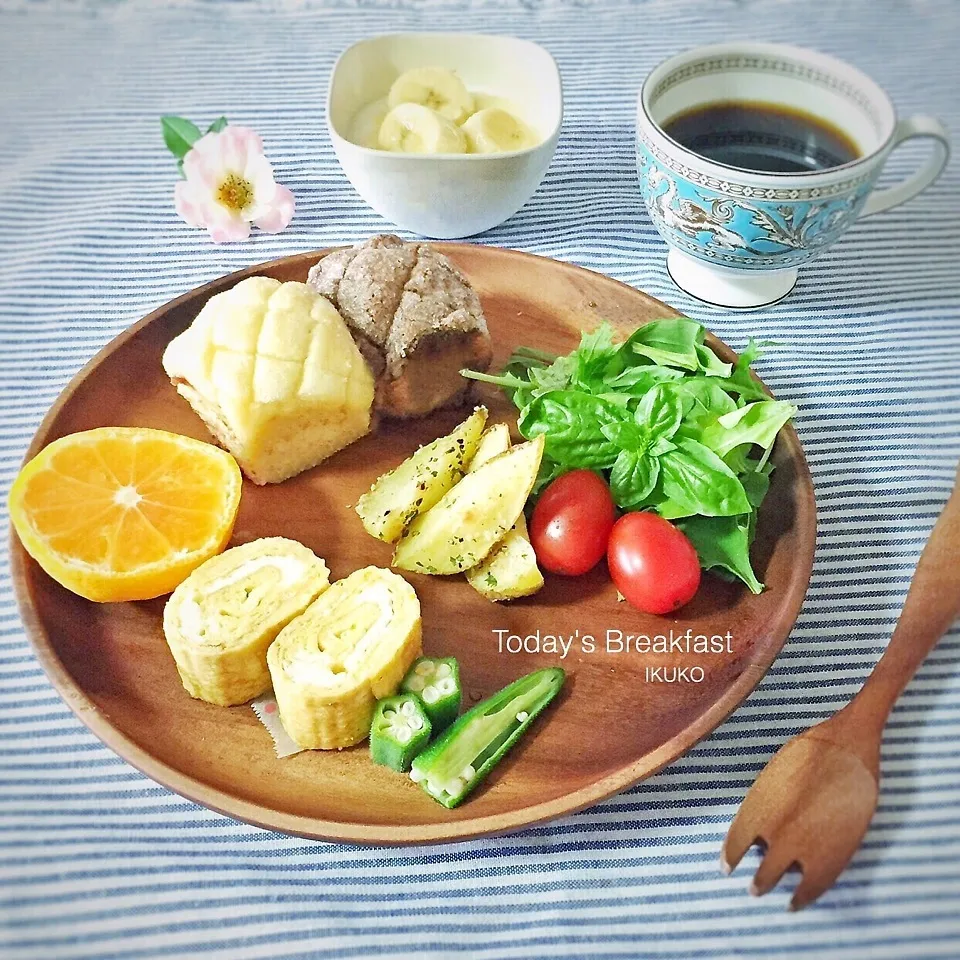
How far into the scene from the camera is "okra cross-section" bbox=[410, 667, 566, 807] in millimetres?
1636

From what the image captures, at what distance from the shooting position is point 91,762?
1799 mm

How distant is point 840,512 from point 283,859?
1458mm

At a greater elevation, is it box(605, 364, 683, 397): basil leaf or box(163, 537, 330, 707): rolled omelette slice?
box(605, 364, 683, 397): basil leaf

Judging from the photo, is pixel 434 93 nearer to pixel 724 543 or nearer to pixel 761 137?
pixel 761 137

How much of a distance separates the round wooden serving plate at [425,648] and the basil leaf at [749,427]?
0.17 meters

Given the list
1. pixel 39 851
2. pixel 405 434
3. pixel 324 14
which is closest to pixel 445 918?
pixel 39 851

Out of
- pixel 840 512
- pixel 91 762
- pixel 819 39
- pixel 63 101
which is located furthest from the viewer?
pixel 819 39

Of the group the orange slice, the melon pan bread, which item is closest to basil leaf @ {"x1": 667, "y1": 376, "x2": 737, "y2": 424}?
the melon pan bread

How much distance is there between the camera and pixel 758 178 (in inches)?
88.1

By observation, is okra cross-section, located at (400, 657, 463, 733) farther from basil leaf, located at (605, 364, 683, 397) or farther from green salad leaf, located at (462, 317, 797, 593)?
basil leaf, located at (605, 364, 683, 397)

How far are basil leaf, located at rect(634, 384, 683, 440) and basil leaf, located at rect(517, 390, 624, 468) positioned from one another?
61 mm

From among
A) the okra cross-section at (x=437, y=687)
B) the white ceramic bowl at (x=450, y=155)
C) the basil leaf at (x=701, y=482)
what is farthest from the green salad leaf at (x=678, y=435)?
the white ceramic bowl at (x=450, y=155)

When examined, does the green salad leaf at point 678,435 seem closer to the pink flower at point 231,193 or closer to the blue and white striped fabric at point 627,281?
the blue and white striped fabric at point 627,281

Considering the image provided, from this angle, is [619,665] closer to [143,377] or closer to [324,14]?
[143,377]
